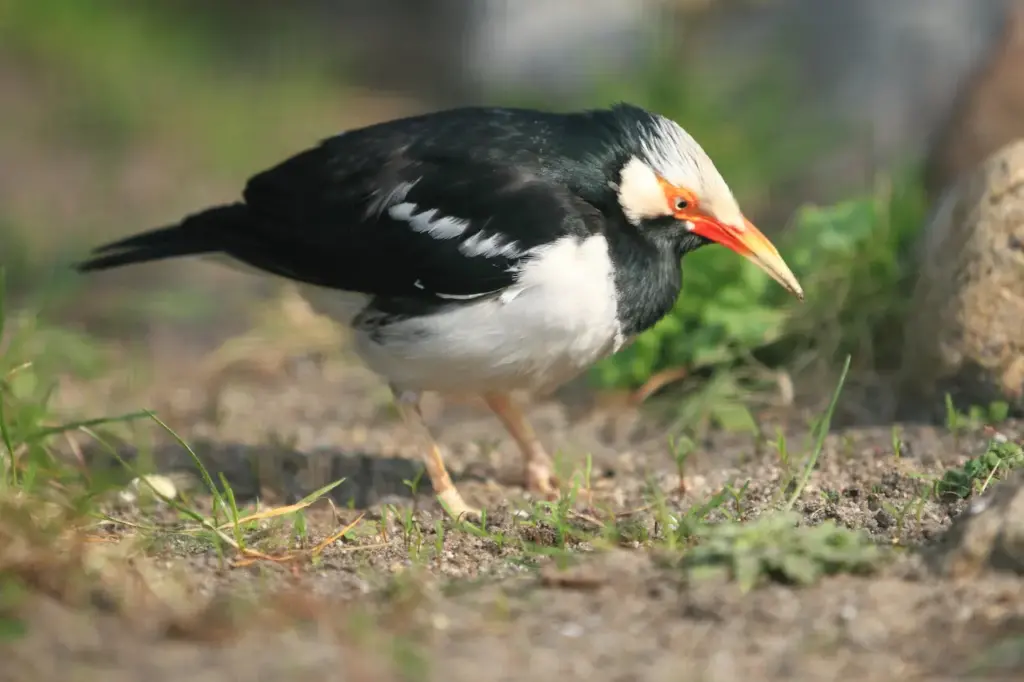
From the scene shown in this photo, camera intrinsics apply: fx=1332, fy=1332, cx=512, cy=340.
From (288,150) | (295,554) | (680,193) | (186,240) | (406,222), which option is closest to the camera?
(295,554)

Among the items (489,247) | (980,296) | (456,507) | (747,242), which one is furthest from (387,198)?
(980,296)

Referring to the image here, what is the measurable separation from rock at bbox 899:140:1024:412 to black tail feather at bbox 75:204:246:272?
254cm

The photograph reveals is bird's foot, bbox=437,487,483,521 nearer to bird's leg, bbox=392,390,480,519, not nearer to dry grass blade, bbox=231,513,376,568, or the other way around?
bird's leg, bbox=392,390,480,519

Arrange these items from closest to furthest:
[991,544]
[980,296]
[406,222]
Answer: [991,544] → [406,222] → [980,296]

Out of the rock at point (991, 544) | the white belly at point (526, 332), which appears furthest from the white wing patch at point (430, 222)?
the rock at point (991, 544)

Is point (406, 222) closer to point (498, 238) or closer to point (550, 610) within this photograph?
point (498, 238)

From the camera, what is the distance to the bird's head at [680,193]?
4160 mm

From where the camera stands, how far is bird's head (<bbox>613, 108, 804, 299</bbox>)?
4160 mm

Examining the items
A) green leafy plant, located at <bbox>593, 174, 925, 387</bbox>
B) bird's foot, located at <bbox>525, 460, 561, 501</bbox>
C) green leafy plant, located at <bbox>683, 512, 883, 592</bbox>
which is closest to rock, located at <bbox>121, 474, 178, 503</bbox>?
bird's foot, located at <bbox>525, 460, 561, 501</bbox>

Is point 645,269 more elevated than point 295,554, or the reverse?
point 645,269

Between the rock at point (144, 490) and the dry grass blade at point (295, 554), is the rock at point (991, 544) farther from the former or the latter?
the rock at point (144, 490)

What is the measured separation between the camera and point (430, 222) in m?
4.25

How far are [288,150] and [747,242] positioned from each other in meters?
5.01

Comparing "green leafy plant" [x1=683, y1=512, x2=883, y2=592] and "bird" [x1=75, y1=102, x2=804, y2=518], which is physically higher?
"bird" [x1=75, y1=102, x2=804, y2=518]
